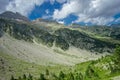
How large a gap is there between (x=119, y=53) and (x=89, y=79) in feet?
164

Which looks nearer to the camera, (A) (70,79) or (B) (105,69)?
(A) (70,79)

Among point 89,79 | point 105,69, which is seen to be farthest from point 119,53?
point 105,69

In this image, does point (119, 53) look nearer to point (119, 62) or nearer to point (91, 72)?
point (119, 62)

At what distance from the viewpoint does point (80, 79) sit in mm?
171375

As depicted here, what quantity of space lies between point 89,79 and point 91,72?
991 centimetres

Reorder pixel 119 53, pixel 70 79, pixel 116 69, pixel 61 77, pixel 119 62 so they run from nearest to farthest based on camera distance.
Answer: pixel 119 53 < pixel 119 62 < pixel 116 69 < pixel 70 79 < pixel 61 77

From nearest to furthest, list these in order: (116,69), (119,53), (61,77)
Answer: (119,53) < (116,69) < (61,77)

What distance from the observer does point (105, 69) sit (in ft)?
634

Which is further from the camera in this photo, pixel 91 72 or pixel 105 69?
pixel 105 69

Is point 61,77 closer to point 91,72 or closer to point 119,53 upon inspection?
point 91,72

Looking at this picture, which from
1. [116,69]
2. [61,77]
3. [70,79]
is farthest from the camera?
[61,77]

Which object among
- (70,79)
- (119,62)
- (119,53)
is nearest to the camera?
(119,53)

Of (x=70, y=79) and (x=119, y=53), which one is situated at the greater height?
(x=119, y=53)

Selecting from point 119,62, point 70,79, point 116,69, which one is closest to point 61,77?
point 70,79
